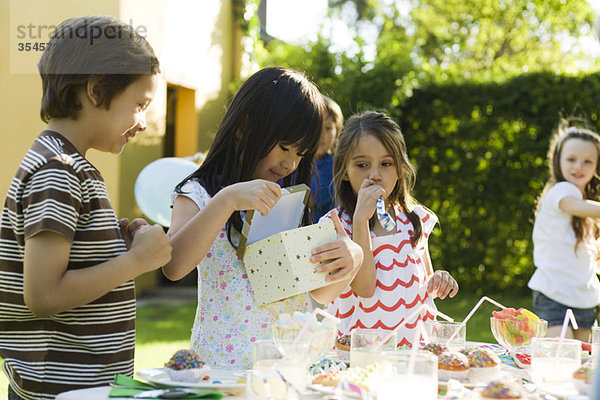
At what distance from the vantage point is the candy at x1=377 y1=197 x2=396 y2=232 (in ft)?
9.21

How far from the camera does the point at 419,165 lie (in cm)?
982

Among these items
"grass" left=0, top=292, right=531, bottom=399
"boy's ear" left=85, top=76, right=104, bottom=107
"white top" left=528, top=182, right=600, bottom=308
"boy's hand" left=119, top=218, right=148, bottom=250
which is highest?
"boy's ear" left=85, top=76, right=104, bottom=107

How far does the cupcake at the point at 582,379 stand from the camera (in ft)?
5.46

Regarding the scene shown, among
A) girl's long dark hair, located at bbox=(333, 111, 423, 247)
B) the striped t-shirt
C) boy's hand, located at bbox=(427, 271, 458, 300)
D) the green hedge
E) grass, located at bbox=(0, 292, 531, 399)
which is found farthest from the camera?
the green hedge

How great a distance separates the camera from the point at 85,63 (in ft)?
5.88

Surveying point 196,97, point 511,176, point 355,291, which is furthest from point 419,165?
point 355,291

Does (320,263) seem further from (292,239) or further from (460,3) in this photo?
(460,3)

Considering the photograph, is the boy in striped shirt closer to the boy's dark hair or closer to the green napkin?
the boy's dark hair

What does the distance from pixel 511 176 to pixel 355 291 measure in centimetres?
715

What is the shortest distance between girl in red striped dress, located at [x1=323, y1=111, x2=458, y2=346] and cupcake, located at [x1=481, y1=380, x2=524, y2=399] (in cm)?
108

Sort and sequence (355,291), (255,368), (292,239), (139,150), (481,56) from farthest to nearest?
(481,56), (139,150), (355,291), (292,239), (255,368)

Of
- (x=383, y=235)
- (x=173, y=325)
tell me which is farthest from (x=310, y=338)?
(x=173, y=325)

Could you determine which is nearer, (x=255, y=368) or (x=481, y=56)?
(x=255, y=368)

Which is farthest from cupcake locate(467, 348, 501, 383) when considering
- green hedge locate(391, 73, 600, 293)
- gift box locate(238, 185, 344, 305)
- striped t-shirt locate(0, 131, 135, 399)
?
green hedge locate(391, 73, 600, 293)
